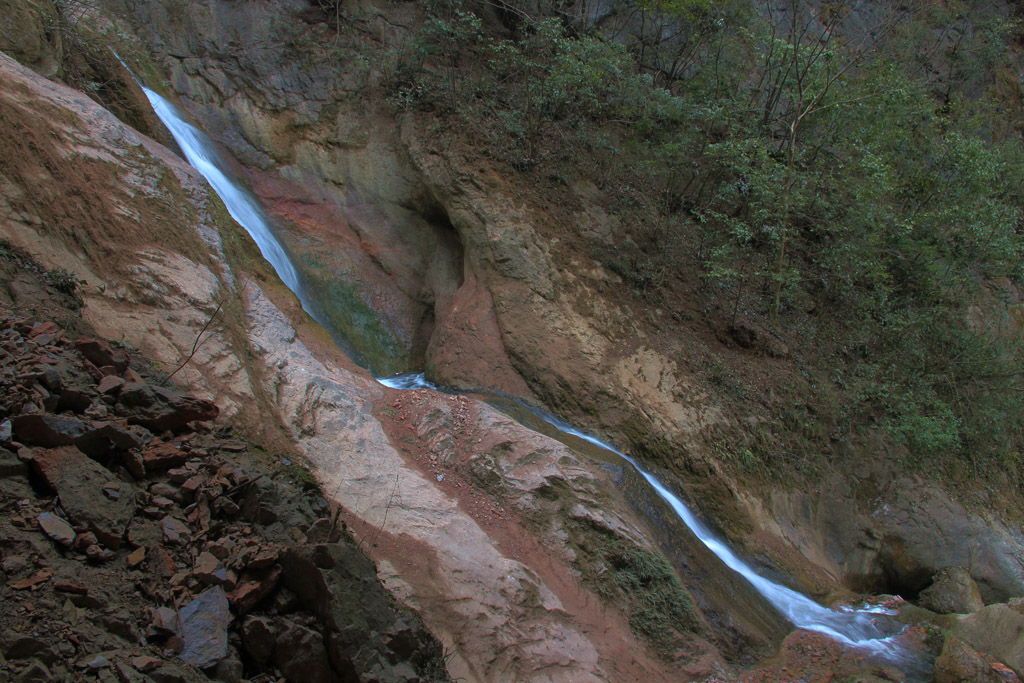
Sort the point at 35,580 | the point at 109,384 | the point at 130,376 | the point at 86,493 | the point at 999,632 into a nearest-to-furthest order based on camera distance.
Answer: the point at 35,580, the point at 86,493, the point at 109,384, the point at 130,376, the point at 999,632

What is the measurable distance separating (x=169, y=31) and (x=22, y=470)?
11.7 meters

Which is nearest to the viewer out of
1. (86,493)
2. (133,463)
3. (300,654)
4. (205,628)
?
(205,628)

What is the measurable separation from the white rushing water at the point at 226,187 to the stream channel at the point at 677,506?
20 mm

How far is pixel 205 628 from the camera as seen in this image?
11.0 ft

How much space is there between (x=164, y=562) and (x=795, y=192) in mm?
11125

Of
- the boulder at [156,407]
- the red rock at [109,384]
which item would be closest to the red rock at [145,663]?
the boulder at [156,407]

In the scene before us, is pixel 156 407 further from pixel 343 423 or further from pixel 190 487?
pixel 343 423

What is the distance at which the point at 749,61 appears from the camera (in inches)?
614

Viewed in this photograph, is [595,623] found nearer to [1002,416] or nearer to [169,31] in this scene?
[1002,416]

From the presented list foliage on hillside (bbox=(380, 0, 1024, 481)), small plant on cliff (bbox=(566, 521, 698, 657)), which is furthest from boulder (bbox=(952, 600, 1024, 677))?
small plant on cliff (bbox=(566, 521, 698, 657))

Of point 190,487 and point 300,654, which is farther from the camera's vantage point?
point 190,487

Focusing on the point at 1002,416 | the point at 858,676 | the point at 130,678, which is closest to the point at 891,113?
the point at 1002,416

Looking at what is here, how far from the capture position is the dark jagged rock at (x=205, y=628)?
321 centimetres

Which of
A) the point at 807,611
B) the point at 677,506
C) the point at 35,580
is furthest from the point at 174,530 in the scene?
the point at 807,611
